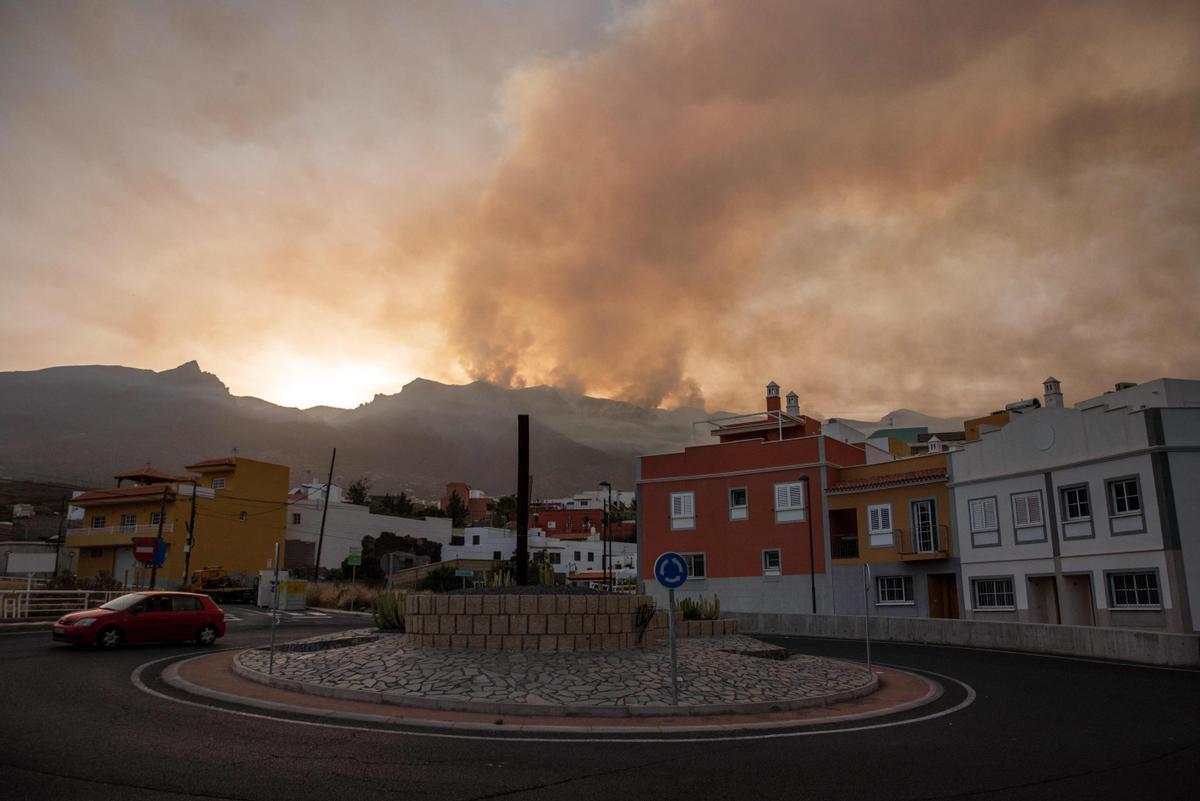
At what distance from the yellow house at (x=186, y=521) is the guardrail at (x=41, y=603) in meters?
23.0

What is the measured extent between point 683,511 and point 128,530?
4106 centimetres

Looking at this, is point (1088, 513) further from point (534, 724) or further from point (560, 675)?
point (534, 724)

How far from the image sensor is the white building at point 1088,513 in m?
28.1

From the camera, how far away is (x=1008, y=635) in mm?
26297

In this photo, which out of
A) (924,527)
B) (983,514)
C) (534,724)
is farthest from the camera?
→ (924,527)

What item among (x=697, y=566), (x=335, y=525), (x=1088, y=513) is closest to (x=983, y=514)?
(x=1088, y=513)

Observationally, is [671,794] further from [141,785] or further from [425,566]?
[425,566]

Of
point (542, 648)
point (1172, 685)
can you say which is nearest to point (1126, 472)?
point (1172, 685)

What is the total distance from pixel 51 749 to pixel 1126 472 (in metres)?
32.1

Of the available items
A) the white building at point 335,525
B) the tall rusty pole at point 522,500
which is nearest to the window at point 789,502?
the tall rusty pole at point 522,500

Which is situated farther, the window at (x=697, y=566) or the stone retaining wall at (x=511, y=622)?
the window at (x=697, y=566)

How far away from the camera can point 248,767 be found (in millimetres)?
8633

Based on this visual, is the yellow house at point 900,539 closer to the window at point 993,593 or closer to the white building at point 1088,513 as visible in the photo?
the white building at point 1088,513

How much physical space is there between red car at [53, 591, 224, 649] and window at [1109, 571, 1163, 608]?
30.1 metres
